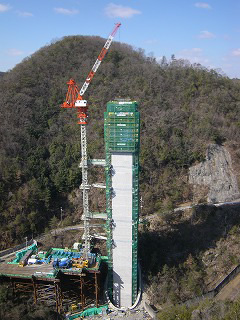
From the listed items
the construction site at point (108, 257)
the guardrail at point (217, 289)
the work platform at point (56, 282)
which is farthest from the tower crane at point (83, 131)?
the guardrail at point (217, 289)

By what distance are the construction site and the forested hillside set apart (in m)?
11.5

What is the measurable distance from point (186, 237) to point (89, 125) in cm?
3801

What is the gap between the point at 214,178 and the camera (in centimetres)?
6644

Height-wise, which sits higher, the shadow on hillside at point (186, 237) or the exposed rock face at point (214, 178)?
the exposed rock face at point (214, 178)

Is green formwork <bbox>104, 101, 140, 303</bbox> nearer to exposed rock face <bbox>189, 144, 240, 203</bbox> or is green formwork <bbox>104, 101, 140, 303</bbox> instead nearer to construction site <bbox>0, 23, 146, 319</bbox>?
construction site <bbox>0, 23, 146, 319</bbox>

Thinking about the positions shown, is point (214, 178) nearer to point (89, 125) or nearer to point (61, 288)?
→ point (89, 125)

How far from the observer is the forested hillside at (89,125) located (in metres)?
60.4

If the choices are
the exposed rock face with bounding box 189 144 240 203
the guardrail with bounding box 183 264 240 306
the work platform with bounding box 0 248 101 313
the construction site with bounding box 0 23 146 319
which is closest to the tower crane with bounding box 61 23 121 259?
the construction site with bounding box 0 23 146 319

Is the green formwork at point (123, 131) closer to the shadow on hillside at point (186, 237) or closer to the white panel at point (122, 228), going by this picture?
the white panel at point (122, 228)

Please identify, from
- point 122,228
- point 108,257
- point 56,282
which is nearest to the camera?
point 56,282

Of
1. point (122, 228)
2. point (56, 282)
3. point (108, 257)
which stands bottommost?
point (56, 282)

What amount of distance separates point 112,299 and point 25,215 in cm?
2302

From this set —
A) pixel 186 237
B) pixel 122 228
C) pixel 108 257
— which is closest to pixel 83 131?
pixel 122 228

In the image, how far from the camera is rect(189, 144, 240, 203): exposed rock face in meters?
64.2
